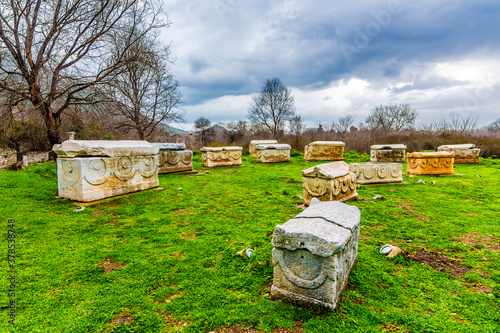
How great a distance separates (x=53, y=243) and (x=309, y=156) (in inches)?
476

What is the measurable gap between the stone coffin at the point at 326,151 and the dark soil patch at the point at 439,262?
10.5 metres

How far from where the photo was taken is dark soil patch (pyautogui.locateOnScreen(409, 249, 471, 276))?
2.66 meters

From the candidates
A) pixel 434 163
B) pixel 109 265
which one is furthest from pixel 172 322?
pixel 434 163

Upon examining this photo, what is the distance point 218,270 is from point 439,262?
8.31 ft

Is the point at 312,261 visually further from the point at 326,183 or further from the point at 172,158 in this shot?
the point at 172,158

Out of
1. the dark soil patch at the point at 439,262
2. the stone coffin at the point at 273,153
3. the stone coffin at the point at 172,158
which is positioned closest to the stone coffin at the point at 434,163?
the stone coffin at the point at 273,153

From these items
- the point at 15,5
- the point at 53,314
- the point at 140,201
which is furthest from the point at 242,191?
the point at 15,5

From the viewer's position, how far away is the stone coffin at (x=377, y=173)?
748cm

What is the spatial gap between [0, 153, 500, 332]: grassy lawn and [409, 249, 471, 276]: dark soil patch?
1cm

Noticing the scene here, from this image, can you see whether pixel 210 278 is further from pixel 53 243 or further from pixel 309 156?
pixel 309 156

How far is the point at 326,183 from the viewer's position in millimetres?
4848

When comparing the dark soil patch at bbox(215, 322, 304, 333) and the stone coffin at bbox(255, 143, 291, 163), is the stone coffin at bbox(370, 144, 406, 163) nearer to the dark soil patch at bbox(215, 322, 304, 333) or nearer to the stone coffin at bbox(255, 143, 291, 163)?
the stone coffin at bbox(255, 143, 291, 163)

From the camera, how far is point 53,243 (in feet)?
10.8

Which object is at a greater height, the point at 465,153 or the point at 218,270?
the point at 465,153
